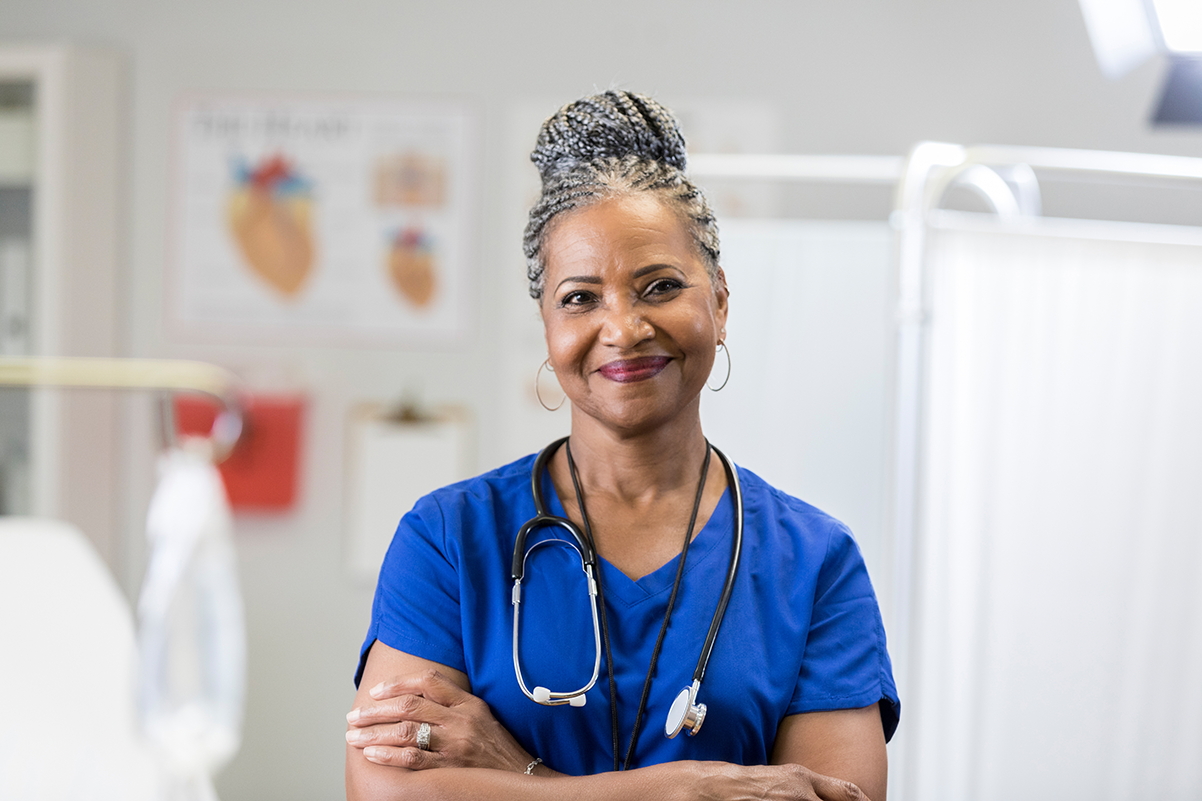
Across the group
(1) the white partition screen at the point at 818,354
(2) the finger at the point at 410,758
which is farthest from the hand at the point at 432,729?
(1) the white partition screen at the point at 818,354

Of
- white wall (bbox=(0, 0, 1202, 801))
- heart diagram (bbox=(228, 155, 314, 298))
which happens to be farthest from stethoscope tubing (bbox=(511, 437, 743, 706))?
heart diagram (bbox=(228, 155, 314, 298))

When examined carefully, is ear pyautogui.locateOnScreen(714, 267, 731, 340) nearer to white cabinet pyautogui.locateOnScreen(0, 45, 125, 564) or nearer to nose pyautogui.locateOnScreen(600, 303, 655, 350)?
nose pyautogui.locateOnScreen(600, 303, 655, 350)

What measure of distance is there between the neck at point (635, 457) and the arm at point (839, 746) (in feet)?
0.95

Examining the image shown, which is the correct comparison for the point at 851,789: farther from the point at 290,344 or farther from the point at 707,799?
the point at 290,344

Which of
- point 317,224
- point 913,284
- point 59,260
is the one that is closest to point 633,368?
point 913,284

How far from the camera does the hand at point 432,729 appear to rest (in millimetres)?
927

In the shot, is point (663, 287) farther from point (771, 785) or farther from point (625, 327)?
point (771, 785)

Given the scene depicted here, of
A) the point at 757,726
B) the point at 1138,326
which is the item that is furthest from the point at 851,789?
the point at 1138,326

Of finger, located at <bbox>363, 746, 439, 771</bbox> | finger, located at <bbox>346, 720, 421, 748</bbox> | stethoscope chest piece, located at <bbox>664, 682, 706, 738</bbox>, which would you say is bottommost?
finger, located at <bbox>363, 746, 439, 771</bbox>

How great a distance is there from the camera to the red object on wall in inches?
89.8

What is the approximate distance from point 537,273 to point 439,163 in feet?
4.32

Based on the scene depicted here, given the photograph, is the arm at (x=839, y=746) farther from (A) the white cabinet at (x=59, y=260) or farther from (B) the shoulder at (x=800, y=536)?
(A) the white cabinet at (x=59, y=260)

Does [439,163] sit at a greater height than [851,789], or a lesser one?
greater

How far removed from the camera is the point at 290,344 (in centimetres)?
233
